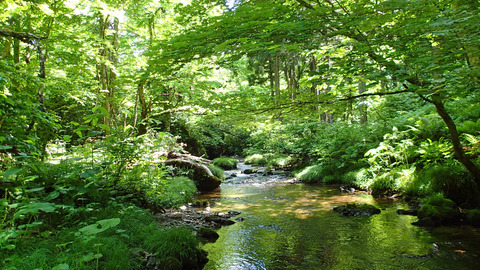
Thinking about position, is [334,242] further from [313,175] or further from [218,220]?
[313,175]

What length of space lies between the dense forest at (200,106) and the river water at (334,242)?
0.81 metres

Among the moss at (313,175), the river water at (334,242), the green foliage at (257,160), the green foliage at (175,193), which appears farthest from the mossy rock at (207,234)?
the green foliage at (257,160)

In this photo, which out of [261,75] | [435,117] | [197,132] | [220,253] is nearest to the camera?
[220,253]

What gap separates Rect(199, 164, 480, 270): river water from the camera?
14.6 feet

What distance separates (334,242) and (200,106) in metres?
4.31

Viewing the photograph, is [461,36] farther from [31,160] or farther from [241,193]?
→ [241,193]

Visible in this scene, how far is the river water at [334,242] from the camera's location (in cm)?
445

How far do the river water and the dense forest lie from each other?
0.81 metres

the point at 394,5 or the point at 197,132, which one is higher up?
the point at 394,5

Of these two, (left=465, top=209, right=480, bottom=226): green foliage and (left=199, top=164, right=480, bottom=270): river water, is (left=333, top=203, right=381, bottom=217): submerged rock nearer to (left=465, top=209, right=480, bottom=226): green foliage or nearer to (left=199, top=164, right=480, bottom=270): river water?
(left=199, top=164, right=480, bottom=270): river water

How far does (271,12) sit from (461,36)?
233cm

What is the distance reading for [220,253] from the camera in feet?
16.2

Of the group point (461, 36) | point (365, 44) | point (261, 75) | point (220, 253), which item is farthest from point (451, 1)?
point (261, 75)

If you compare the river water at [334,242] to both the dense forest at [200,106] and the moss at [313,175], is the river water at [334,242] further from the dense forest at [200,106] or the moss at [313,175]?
the moss at [313,175]
